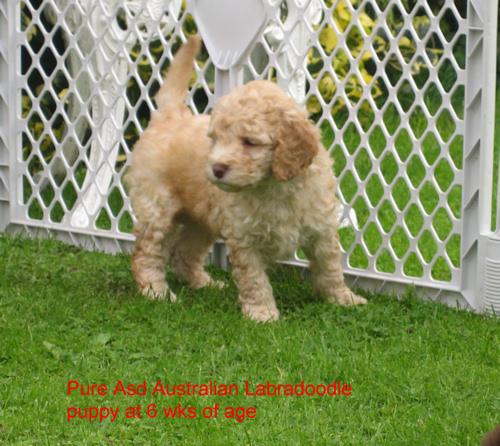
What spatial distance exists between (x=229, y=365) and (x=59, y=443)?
866mm

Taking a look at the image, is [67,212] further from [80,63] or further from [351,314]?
[351,314]

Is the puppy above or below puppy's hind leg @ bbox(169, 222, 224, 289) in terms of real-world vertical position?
above

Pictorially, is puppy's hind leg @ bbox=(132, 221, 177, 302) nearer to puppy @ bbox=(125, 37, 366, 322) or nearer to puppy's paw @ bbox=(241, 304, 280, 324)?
puppy @ bbox=(125, 37, 366, 322)

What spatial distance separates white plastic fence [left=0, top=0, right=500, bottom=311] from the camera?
4.04m

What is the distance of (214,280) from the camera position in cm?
479

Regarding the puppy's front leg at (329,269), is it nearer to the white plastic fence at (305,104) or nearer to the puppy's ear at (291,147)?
the white plastic fence at (305,104)

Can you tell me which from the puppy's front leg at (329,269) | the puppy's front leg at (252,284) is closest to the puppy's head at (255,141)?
the puppy's front leg at (252,284)

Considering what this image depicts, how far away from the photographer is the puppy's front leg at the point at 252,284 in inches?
159

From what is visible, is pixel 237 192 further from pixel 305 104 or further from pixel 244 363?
pixel 305 104

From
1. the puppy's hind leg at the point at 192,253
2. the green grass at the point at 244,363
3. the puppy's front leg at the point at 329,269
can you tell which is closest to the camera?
the green grass at the point at 244,363

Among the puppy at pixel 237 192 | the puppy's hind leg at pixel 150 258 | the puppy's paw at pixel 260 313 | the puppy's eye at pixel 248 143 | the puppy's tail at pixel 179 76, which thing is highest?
the puppy's tail at pixel 179 76

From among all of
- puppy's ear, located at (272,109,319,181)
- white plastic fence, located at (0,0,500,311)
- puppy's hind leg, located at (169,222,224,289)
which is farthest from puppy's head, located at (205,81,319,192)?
puppy's hind leg, located at (169,222,224,289)

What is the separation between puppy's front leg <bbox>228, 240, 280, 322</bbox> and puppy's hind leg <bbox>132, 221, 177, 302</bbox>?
1.71 feet

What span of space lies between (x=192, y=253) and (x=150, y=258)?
295mm
